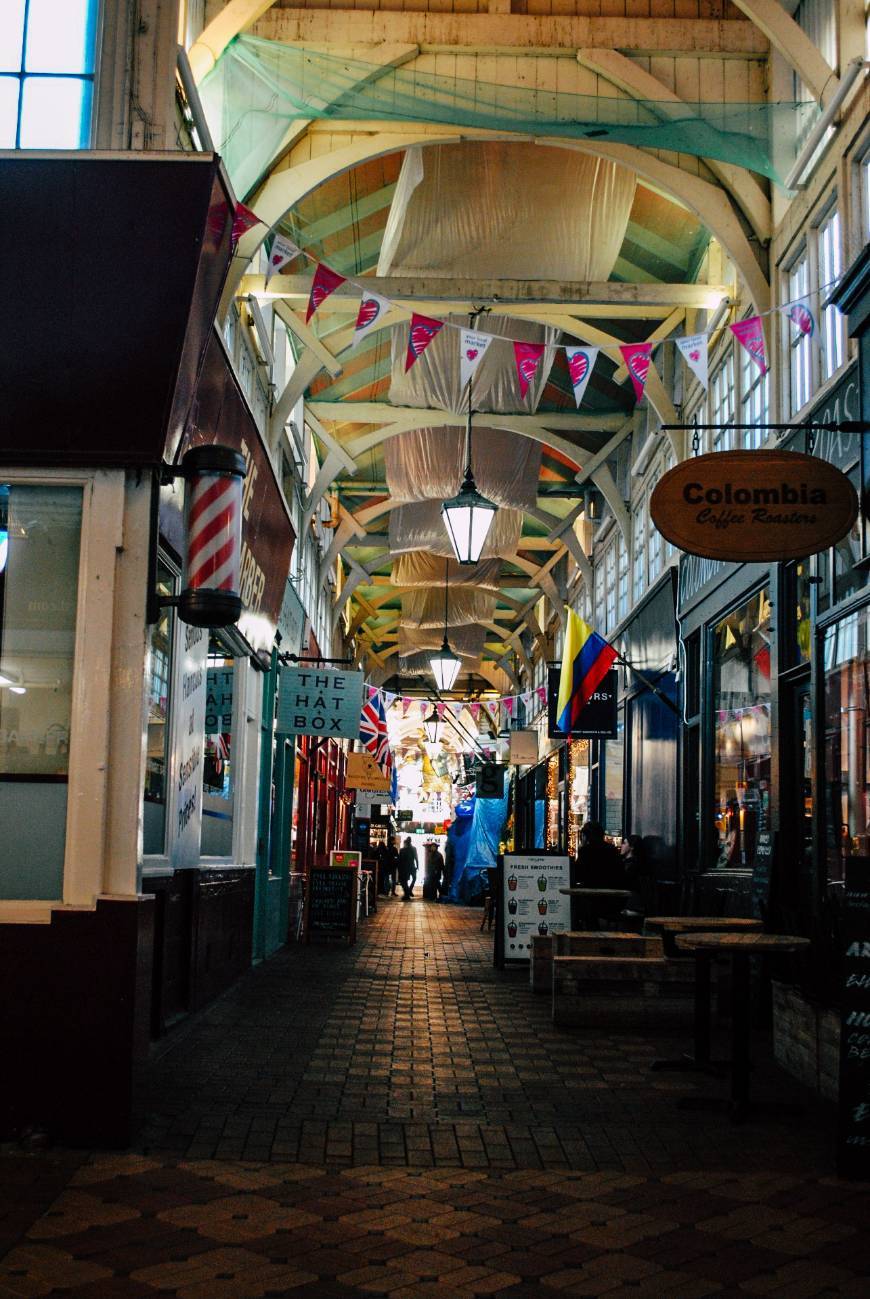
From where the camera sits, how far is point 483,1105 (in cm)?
634

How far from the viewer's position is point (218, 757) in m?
11.1

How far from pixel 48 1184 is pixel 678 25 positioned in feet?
31.7

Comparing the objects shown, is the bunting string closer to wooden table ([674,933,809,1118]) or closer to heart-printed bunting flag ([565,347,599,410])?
heart-printed bunting flag ([565,347,599,410])

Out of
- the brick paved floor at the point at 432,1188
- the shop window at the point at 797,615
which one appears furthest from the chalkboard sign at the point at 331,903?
the brick paved floor at the point at 432,1188

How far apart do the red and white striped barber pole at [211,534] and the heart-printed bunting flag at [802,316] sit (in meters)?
5.02

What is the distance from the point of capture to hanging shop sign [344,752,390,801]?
77.0ft

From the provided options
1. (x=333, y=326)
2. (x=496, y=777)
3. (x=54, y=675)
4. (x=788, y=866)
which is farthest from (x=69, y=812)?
(x=496, y=777)

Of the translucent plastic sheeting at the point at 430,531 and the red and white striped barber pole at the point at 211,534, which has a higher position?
the translucent plastic sheeting at the point at 430,531

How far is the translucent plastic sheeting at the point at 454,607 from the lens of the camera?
93.0ft

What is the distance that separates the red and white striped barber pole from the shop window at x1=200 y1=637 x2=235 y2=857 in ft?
14.7

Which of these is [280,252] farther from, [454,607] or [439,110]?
[454,607]

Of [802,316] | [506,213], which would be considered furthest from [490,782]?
[802,316]

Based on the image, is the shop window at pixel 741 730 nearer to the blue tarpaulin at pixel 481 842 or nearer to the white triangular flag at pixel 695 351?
the white triangular flag at pixel 695 351

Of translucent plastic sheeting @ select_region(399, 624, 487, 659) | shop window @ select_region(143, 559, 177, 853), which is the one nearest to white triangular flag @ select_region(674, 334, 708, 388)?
shop window @ select_region(143, 559, 177, 853)
